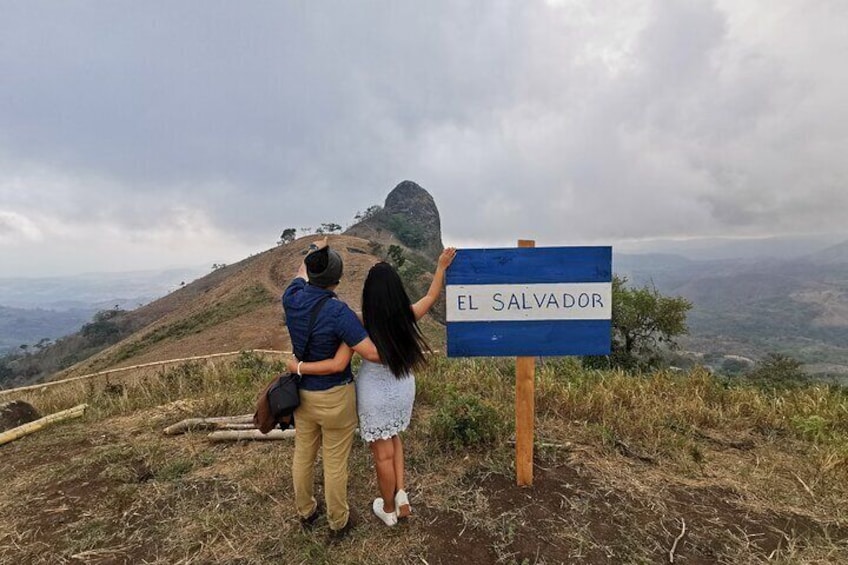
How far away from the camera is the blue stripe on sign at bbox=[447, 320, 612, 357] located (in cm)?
275

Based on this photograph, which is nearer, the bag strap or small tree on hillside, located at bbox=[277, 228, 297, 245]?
the bag strap

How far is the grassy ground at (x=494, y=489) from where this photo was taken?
2441 mm

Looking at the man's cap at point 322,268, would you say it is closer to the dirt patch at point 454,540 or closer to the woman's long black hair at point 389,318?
the woman's long black hair at point 389,318

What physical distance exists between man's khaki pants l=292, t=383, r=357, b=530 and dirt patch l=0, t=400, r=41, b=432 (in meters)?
4.23

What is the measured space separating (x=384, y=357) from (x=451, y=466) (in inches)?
56.2

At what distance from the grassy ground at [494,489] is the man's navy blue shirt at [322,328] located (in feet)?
3.26

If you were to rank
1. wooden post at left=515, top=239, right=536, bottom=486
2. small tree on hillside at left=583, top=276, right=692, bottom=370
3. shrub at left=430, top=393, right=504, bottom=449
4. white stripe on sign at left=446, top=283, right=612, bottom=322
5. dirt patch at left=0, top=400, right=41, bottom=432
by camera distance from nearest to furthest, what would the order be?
white stripe on sign at left=446, top=283, right=612, bottom=322
wooden post at left=515, top=239, right=536, bottom=486
shrub at left=430, top=393, right=504, bottom=449
dirt patch at left=0, top=400, right=41, bottom=432
small tree on hillside at left=583, top=276, right=692, bottom=370

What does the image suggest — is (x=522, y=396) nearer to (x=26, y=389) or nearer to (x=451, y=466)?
(x=451, y=466)

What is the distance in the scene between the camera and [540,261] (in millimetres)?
2719

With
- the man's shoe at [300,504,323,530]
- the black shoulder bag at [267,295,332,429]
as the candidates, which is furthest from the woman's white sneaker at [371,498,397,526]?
the black shoulder bag at [267,295,332,429]

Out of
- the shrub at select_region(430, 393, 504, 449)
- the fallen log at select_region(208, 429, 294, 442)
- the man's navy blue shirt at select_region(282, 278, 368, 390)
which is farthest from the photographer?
the fallen log at select_region(208, 429, 294, 442)

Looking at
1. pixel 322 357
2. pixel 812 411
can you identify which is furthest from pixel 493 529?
pixel 812 411

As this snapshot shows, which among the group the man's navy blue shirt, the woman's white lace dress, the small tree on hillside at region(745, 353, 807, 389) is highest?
the man's navy blue shirt

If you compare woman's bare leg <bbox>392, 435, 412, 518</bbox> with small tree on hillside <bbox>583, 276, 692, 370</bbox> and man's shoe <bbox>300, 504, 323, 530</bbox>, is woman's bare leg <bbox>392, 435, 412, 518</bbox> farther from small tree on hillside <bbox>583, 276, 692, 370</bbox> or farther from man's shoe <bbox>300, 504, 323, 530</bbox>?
small tree on hillside <bbox>583, 276, 692, 370</bbox>
